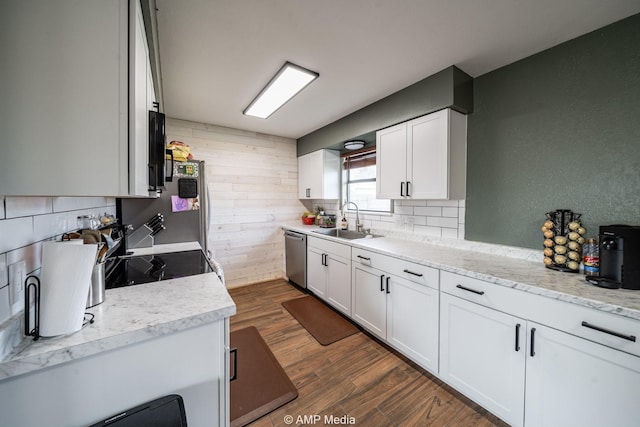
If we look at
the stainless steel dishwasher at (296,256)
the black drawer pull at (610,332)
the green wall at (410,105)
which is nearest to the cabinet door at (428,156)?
the green wall at (410,105)

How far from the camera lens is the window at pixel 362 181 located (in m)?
3.19

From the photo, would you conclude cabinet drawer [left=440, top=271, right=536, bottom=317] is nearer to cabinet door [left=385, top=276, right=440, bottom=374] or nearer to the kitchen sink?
cabinet door [left=385, top=276, right=440, bottom=374]

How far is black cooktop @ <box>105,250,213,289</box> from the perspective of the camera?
1.31 meters

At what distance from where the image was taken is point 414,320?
6.10 ft

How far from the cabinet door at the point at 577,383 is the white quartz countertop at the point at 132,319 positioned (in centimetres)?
158

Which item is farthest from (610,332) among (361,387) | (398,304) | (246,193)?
(246,193)

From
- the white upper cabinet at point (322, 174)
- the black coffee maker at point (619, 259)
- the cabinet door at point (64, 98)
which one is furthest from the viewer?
the white upper cabinet at point (322, 174)

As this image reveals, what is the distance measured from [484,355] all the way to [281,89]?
8.63 feet

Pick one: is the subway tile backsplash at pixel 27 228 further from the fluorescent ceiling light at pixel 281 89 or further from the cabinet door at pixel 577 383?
the cabinet door at pixel 577 383

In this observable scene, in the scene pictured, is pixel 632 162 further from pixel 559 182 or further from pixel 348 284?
pixel 348 284

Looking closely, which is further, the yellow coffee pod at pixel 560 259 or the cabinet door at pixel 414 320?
the cabinet door at pixel 414 320

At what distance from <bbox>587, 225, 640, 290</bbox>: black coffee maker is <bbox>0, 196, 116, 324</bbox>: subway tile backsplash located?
2.47 meters

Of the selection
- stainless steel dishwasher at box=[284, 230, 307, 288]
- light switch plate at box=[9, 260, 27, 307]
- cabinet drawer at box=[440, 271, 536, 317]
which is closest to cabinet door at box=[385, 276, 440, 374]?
cabinet drawer at box=[440, 271, 536, 317]

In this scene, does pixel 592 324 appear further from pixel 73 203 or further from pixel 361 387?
pixel 73 203
